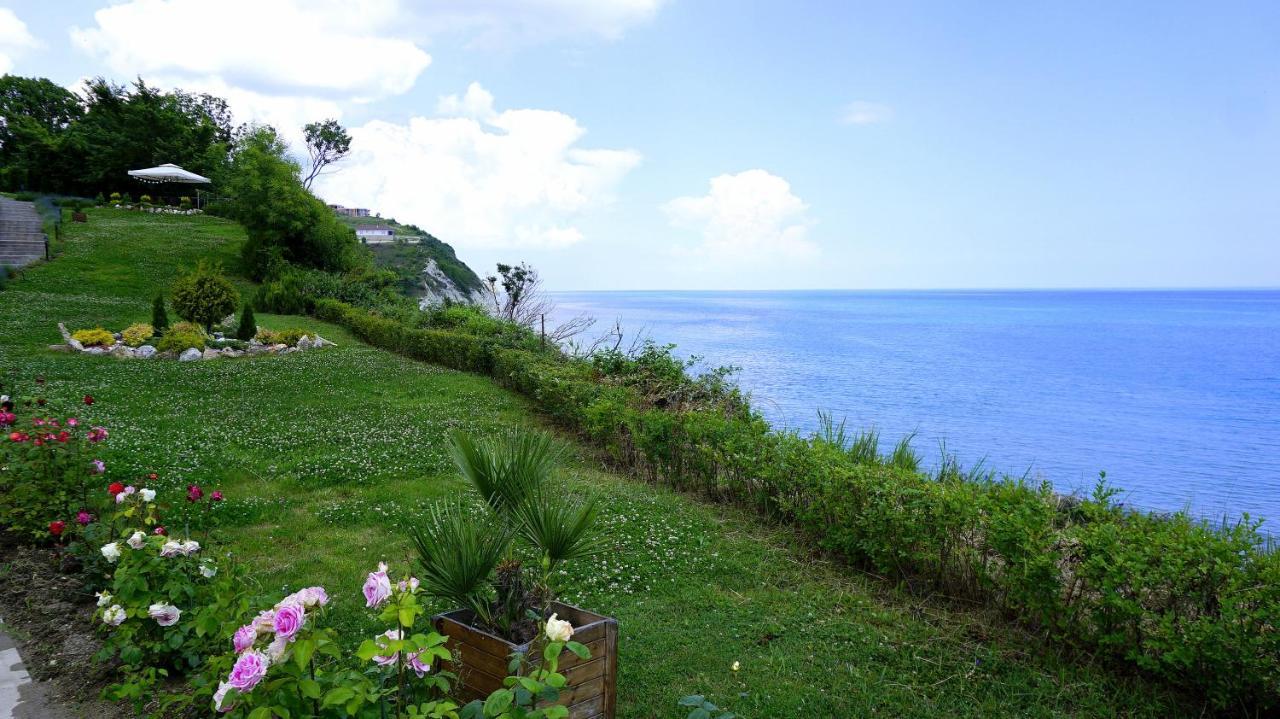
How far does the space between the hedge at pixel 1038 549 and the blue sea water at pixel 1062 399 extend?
1.55m

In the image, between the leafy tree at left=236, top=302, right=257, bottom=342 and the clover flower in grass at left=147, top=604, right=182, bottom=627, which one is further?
the leafy tree at left=236, top=302, right=257, bottom=342

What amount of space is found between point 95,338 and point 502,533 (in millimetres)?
14980

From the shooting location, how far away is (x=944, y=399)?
2248 centimetres

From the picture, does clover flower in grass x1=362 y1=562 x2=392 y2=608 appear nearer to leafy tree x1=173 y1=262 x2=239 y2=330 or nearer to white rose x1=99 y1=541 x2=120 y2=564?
white rose x1=99 y1=541 x2=120 y2=564

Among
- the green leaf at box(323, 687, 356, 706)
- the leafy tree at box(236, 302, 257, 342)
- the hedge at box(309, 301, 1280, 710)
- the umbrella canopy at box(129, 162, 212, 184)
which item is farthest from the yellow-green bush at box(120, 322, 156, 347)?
the umbrella canopy at box(129, 162, 212, 184)

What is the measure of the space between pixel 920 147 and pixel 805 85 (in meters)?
14.1

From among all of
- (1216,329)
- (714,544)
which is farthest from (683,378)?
(1216,329)

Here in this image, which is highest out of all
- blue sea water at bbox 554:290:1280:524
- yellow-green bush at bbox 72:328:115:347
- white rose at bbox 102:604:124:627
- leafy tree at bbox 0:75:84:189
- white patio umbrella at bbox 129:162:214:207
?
leafy tree at bbox 0:75:84:189

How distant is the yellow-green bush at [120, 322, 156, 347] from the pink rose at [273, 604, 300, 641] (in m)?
15.1

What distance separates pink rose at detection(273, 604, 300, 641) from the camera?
5.66ft

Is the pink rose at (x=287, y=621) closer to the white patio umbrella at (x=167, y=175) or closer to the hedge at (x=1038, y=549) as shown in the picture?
the hedge at (x=1038, y=549)

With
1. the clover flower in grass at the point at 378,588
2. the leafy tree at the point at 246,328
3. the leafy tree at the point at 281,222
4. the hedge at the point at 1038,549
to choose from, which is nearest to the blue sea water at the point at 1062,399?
the hedge at the point at 1038,549

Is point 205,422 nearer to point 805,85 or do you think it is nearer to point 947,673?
point 947,673

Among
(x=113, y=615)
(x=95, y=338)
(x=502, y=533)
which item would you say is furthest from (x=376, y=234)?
(x=502, y=533)
